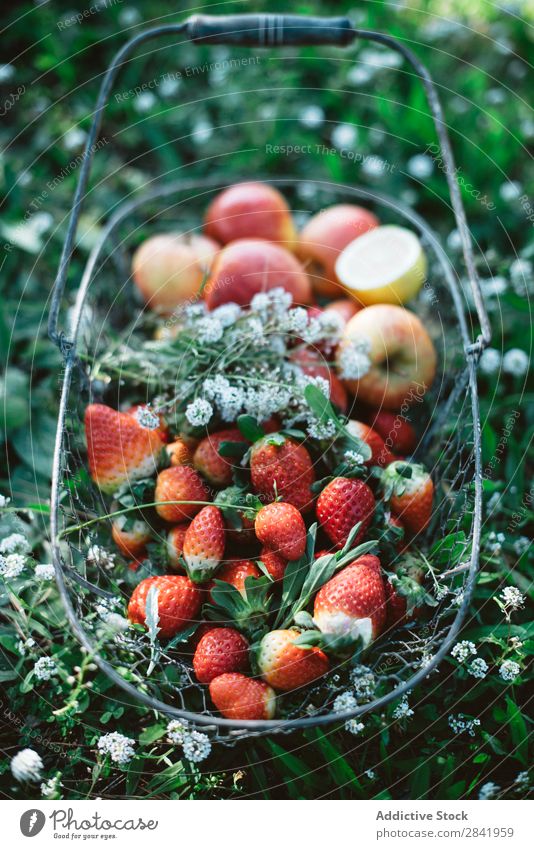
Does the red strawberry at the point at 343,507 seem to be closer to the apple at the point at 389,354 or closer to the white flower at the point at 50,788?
the apple at the point at 389,354

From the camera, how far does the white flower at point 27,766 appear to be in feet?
2.15

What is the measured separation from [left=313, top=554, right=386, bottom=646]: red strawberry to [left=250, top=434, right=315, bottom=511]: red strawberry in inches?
3.7

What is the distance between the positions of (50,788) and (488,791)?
407 mm

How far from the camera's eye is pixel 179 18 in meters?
1.39

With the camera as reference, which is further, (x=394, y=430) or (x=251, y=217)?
(x=251, y=217)

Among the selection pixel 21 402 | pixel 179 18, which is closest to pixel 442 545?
pixel 21 402

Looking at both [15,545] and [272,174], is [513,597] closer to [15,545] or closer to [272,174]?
[15,545]

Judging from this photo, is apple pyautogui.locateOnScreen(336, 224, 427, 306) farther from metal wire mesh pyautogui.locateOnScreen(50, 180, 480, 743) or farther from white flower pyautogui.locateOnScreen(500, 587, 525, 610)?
white flower pyautogui.locateOnScreen(500, 587, 525, 610)

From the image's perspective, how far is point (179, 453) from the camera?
0.74m

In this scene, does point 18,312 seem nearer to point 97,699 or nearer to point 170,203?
point 170,203

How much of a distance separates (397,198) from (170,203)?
1.27 ft

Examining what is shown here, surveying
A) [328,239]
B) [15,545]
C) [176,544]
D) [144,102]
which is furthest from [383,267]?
[144,102]

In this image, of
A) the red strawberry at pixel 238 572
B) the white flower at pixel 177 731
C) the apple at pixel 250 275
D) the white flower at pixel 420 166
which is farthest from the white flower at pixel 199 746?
the white flower at pixel 420 166

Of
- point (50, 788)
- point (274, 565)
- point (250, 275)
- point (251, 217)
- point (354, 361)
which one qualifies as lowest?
point (50, 788)
